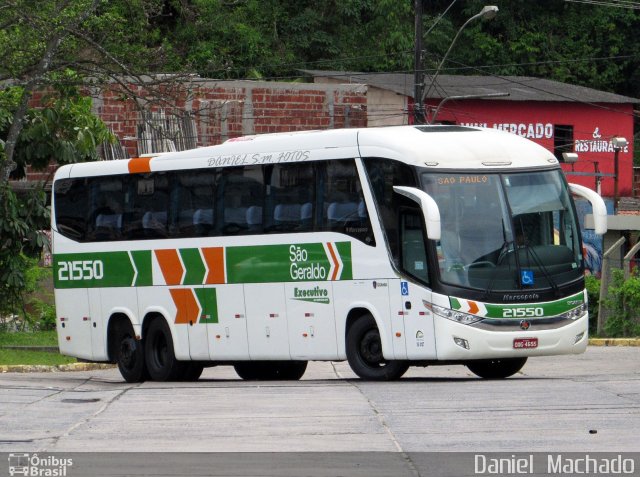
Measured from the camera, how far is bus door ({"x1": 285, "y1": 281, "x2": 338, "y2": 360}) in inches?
744

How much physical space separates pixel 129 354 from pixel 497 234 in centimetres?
709

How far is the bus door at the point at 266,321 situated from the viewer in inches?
771

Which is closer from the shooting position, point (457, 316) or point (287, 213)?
point (457, 316)

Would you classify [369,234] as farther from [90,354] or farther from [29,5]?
[29,5]

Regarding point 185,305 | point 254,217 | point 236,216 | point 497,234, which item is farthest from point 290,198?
point 497,234

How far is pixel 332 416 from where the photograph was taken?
13.7 metres

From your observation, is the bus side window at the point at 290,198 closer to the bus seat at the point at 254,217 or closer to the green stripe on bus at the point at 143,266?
the bus seat at the point at 254,217

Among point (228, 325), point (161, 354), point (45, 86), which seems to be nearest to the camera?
point (228, 325)

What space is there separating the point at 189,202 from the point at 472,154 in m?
4.86

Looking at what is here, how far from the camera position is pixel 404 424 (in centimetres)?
1297

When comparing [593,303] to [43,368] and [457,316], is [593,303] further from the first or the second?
[457,316]

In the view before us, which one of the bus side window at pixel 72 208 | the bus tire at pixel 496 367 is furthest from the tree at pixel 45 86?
the bus tire at pixel 496 367

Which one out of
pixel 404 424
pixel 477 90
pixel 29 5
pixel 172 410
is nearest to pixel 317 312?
pixel 172 410

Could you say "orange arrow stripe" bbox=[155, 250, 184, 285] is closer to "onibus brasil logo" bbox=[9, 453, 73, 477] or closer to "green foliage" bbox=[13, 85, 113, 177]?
"green foliage" bbox=[13, 85, 113, 177]
